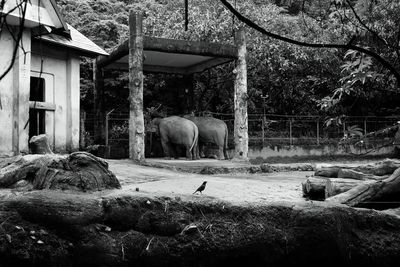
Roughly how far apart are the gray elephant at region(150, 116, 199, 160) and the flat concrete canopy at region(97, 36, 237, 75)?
208 centimetres

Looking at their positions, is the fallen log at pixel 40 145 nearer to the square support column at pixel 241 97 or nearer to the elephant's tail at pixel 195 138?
the square support column at pixel 241 97

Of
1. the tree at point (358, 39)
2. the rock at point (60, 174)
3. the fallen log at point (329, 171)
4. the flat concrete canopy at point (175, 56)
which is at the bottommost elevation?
the fallen log at point (329, 171)

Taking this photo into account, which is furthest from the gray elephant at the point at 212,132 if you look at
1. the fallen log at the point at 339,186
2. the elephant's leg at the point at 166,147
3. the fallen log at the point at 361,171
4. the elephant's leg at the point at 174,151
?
the fallen log at the point at 339,186

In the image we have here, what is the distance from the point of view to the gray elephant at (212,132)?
1694 cm

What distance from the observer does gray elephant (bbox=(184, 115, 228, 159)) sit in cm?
1694

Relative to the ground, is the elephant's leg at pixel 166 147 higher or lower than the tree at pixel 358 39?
lower

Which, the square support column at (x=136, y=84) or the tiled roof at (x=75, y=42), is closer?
the tiled roof at (x=75, y=42)

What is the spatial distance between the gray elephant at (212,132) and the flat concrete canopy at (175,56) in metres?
1.89

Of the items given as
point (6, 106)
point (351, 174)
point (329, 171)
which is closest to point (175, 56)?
point (6, 106)

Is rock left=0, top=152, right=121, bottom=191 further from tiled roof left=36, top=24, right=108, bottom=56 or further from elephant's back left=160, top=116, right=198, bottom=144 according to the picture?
elephant's back left=160, top=116, right=198, bottom=144

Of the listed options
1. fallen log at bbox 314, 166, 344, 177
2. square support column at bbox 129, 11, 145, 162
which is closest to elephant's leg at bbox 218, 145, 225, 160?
square support column at bbox 129, 11, 145, 162

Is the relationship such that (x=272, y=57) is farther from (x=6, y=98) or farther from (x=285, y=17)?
(x=6, y=98)

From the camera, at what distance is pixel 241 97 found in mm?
15094

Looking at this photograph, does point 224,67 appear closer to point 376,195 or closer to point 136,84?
point 136,84
